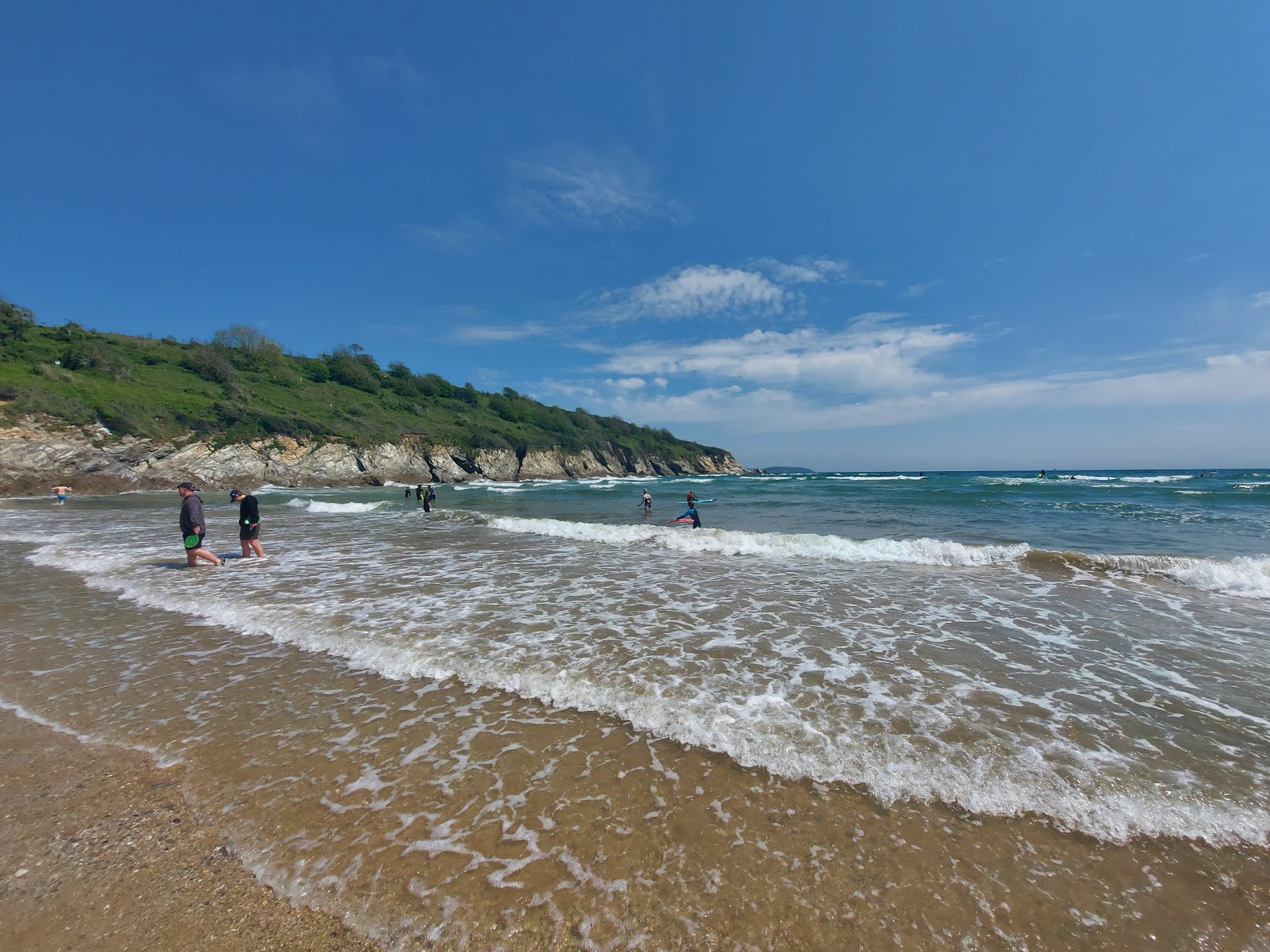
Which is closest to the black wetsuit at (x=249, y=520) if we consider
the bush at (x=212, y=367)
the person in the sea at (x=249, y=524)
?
the person in the sea at (x=249, y=524)

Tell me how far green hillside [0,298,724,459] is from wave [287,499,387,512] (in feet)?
71.1

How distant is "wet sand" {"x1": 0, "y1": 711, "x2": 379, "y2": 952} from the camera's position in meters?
2.37

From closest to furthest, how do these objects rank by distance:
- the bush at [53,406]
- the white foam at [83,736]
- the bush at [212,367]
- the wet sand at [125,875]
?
the wet sand at [125,875], the white foam at [83,736], the bush at [53,406], the bush at [212,367]

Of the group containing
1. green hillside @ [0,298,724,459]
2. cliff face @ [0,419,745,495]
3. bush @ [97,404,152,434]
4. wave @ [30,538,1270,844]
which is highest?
green hillside @ [0,298,724,459]

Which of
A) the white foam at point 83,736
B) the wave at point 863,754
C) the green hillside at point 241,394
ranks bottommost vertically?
the wave at point 863,754

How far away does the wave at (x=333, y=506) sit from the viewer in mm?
27203

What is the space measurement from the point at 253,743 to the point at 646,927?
3634 mm

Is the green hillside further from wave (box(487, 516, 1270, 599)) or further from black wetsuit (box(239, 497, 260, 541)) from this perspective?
wave (box(487, 516, 1270, 599))

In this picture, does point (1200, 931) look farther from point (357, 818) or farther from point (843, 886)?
point (357, 818)

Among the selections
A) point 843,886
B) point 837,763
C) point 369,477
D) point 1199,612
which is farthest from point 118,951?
point 369,477

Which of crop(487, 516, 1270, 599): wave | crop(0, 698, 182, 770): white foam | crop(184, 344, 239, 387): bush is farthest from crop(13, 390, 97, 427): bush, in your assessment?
crop(0, 698, 182, 770): white foam

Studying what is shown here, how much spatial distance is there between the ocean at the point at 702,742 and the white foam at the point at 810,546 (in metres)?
2.31

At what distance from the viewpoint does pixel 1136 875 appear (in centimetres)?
292

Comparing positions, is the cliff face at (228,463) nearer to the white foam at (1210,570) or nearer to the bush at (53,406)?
the bush at (53,406)
